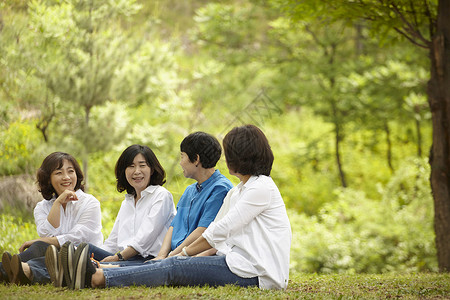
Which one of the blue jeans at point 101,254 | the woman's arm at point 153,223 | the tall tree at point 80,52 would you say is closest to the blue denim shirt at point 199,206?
the woman's arm at point 153,223

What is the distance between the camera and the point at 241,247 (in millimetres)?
3697

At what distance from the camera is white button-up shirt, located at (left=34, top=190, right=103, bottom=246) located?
14.9 ft

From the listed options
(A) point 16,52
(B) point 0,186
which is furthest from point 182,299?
(A) point 16,52

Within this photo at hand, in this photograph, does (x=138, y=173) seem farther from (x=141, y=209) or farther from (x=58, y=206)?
(x=58, y=206)

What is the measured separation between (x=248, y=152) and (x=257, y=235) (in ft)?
1.85

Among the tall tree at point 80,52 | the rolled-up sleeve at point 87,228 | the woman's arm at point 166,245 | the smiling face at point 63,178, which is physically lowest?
the woman's arm at point 166,245

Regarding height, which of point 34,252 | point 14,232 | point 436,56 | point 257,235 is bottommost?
point 14,232

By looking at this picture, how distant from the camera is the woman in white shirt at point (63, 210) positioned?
4.46 meters

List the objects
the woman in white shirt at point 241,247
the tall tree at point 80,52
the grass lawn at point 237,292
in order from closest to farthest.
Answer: the grass lawn at point 237,292 < the woman in white shirt at point 241,247 < the tall tree at point 80,52

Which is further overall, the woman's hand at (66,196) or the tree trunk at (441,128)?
the tree trunk at (441,128)

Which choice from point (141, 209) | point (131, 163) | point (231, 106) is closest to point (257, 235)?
point (141, 209)

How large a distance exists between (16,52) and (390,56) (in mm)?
9389

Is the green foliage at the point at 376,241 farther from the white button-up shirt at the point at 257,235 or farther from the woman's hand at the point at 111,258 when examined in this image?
the white button-up shirt at the point at 257,235

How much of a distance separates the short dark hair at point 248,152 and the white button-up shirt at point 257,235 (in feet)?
0.27
